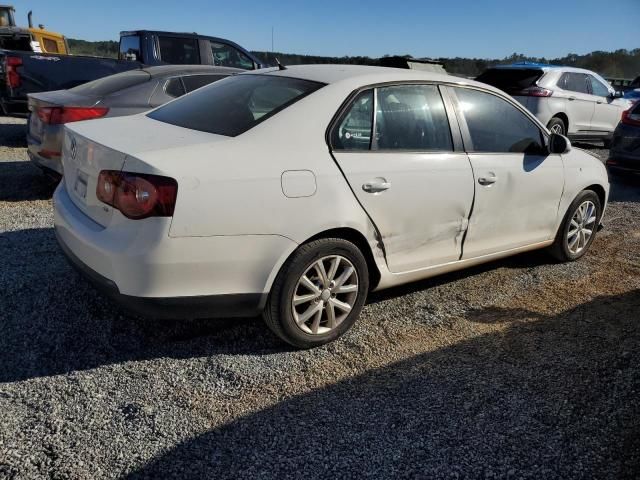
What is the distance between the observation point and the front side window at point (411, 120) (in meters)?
3.52

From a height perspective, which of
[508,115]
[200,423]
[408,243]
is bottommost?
[200,423]

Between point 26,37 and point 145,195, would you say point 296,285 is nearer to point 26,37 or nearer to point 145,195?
point 145,195

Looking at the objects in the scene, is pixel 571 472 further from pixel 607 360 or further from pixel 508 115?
pixel 508 115

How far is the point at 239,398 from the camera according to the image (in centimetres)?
282

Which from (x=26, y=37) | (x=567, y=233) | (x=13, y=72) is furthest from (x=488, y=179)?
(x=26, y=37)

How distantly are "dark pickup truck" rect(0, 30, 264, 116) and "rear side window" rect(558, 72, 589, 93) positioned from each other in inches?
248

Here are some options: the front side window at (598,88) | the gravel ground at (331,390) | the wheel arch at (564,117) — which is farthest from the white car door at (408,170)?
the front side window at (598,88)

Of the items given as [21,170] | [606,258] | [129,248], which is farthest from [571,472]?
[21,170]

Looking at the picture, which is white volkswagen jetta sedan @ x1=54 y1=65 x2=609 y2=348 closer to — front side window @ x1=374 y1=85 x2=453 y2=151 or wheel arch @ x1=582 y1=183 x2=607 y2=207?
front side window @ x1=374 y1=85 x2=453 y2=151

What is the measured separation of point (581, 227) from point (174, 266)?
3.84 meters

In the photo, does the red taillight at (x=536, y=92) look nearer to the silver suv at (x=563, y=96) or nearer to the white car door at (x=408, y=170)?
the silver suv at (x=563, y=96)

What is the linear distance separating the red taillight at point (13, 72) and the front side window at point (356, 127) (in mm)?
7634

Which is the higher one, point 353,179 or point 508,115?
point 508,115

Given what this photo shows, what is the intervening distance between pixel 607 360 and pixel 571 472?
1164mm
